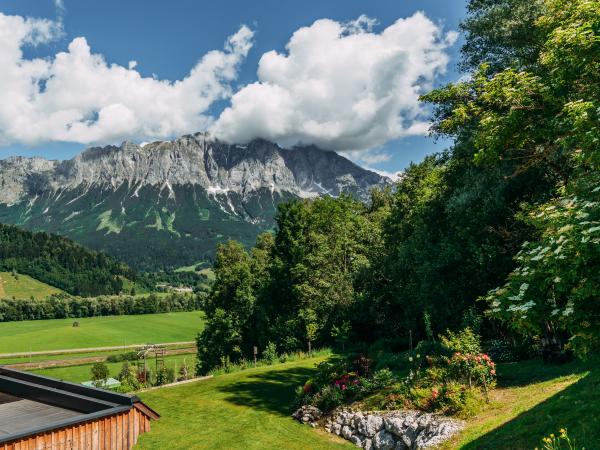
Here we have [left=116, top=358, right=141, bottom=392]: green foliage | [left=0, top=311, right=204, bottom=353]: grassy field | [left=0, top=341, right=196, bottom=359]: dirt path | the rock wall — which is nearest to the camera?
the rock wall

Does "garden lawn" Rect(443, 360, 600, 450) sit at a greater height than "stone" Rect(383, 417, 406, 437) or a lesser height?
greater

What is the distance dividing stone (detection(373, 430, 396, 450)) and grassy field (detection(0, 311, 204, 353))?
109 meters

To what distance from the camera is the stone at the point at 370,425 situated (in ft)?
45.7

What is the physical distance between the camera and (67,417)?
1112 centimetres

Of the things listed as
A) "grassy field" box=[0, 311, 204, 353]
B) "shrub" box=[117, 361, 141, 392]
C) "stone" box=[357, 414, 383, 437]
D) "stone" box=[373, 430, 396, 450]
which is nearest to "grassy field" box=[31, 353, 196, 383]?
"grassy field" box=[0, 311, 204, 353]

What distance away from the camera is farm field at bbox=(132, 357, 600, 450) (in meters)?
9.95

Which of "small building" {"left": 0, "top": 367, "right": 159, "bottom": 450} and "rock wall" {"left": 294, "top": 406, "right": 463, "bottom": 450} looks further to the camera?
"rock wall" {"left": 294, "top": 406, "right": 463, "bottom": 450}

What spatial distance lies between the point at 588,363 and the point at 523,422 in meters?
4.73

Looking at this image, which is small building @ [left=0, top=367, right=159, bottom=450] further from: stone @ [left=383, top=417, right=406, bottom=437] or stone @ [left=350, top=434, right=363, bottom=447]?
stone @ [left=383, top=417, right=406, bottom=437]

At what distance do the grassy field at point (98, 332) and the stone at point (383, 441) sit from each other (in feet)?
358

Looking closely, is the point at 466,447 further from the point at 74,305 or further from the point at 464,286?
the point at 74,305

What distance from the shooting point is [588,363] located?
528 inches

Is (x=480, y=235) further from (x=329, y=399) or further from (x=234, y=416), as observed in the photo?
(x=234, y=416)

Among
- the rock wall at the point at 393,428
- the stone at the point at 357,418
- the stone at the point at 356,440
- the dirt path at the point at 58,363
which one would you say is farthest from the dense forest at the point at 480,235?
the dirt path at the point at 58,363
